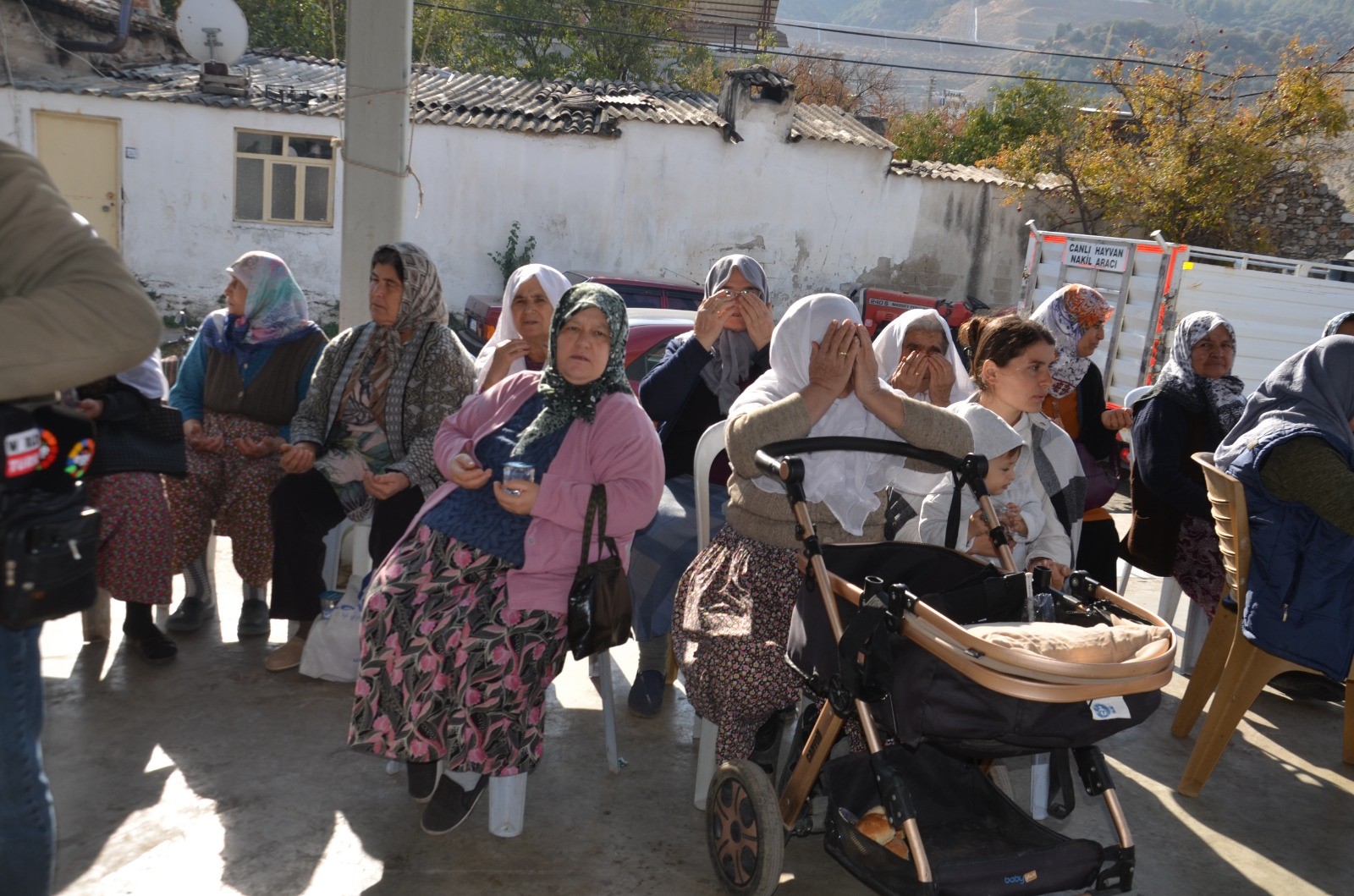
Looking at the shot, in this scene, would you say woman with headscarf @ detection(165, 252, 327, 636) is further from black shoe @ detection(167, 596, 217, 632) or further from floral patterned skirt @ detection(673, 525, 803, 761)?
floral patterned skirt @ detection(673, 525, 803, 761)

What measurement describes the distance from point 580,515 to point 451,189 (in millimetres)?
13829

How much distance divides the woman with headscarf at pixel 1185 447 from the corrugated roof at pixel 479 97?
41.1ft

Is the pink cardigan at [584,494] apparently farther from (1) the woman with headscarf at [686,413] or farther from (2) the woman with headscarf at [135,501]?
(2) the woman with headscarf at [135,501]

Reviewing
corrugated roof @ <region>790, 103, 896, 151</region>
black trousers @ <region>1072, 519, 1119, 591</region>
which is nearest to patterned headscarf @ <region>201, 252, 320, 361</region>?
black trousers @ <region>1072, 519, 1119, 591</region>

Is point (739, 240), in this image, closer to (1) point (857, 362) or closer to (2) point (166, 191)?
(2) point (166, 191)

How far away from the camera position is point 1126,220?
17.0 metres

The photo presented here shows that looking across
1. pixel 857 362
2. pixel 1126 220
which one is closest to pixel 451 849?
pixel 857 362

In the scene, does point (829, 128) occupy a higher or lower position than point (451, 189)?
higher

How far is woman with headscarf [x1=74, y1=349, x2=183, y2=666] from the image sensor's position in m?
4.00

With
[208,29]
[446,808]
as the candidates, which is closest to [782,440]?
[446,808]

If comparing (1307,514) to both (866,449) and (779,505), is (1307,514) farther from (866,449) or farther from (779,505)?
(779,505)

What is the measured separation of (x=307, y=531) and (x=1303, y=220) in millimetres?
17907

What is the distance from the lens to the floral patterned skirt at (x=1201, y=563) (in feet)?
15.1

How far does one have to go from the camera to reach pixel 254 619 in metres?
4.46
